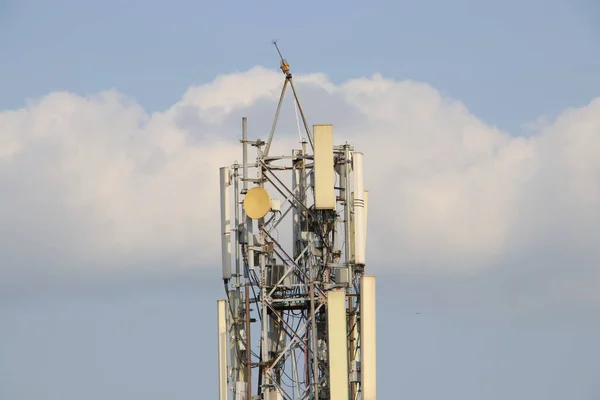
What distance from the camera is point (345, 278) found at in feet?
281

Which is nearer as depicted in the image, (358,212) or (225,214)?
(358,212)

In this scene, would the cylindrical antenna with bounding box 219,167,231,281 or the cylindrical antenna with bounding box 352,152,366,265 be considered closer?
the cylindrical antenna with bounding box 352,152,366,265

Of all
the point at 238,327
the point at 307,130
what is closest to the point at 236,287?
the point at 238,327

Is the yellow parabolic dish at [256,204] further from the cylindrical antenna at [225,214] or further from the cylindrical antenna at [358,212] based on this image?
the cylindrical antenna at [358,212]

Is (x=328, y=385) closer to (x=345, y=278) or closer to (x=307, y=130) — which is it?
(x=345, y=278)

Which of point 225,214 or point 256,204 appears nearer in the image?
point 256,204

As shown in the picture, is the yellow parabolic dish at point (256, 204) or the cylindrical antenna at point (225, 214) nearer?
the yellow parabolic dish at point (256, 204)

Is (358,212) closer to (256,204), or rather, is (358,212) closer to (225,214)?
(256,204)

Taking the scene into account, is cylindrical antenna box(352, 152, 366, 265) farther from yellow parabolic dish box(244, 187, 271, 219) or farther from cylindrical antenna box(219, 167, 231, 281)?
cylindrical antenna box(219, 167, 231, 281)

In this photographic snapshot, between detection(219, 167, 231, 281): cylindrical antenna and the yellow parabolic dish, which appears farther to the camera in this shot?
detection(219, 167, 231, 281): cylindrical antenna

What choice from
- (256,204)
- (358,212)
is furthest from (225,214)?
(358,212)

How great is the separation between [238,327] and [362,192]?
7415 mm

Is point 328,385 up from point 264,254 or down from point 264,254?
down

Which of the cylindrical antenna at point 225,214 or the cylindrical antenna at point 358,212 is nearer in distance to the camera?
the cylindrical antenna at point 358,212
